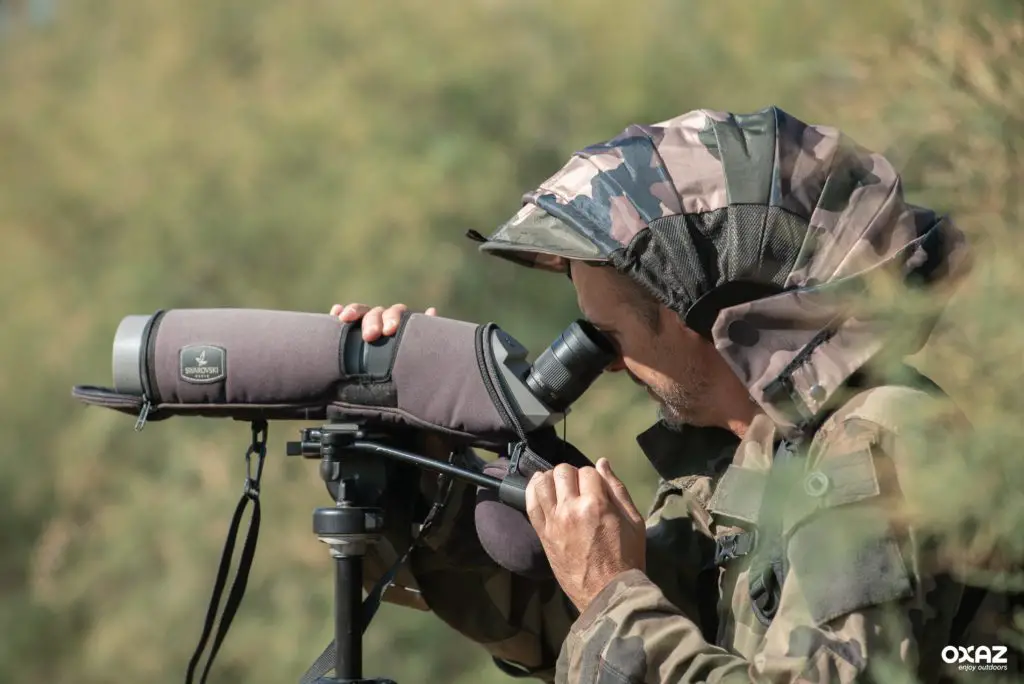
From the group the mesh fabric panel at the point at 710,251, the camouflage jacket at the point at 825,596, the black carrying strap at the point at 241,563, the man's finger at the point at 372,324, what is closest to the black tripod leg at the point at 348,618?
the black carrying strap at the point at 241,563

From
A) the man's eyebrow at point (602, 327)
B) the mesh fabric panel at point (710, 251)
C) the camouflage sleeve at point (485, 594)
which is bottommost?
the camouflage sleeve at point (485, 594)

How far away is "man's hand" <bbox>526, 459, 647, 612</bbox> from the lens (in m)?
1.96

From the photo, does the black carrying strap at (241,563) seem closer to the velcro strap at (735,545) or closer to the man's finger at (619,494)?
the man's finger at (619,494)

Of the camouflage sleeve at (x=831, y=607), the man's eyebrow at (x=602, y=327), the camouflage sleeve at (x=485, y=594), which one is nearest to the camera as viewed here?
the camouflage sleeve at (x=831, y=607)

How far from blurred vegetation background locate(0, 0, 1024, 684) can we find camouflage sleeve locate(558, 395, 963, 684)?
2.45 meters

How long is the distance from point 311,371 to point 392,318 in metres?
0.17

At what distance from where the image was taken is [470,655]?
5.06 metres

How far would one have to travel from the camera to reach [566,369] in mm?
2299

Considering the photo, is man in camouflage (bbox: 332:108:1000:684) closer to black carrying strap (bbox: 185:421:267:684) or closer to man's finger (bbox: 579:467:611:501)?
man's finger (bbox: 579:467:611:501)

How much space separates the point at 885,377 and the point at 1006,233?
256 millimetres

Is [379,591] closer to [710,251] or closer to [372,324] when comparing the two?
[372,324]

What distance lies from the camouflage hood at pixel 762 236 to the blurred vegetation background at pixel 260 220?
198cm

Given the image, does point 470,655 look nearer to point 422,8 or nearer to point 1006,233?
point 422,8

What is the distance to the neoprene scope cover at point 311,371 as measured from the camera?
2.33 metres
